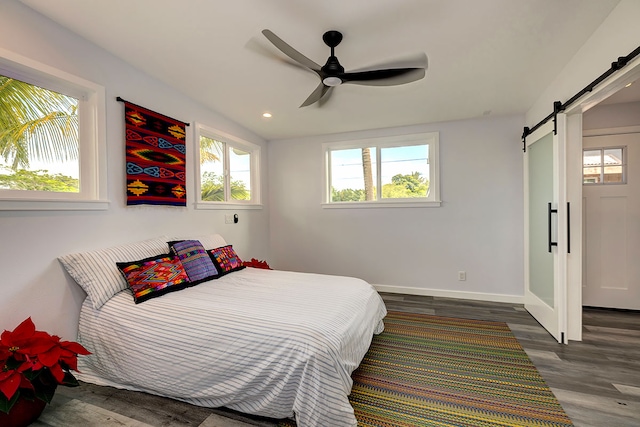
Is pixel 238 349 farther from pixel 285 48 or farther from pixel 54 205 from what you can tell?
pixel 285 48

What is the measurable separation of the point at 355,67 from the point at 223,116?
6.45ft

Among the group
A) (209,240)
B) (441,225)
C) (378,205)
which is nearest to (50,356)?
(209,240)

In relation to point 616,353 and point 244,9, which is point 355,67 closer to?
point 244,9

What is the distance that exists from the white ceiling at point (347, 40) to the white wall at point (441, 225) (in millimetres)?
733

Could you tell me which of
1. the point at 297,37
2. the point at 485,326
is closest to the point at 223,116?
the point at 297,37

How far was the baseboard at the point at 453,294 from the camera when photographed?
3629mm

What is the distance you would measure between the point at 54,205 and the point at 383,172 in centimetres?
363

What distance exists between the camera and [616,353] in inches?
91.0

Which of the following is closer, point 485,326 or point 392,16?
point 392,16

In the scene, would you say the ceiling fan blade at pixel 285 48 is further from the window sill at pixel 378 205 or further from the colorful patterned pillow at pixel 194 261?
the window sill at pixel 378 205

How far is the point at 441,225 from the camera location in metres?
3.90

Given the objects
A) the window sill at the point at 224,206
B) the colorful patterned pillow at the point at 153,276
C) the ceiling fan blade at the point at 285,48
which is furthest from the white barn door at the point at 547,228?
the window sill at the point at 224,206

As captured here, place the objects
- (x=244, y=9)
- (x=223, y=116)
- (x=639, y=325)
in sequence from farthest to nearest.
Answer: (x=223, y=116), (x=639, y=325), (x=244, y=9)

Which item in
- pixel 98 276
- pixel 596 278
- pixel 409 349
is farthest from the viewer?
pixel 596 278
